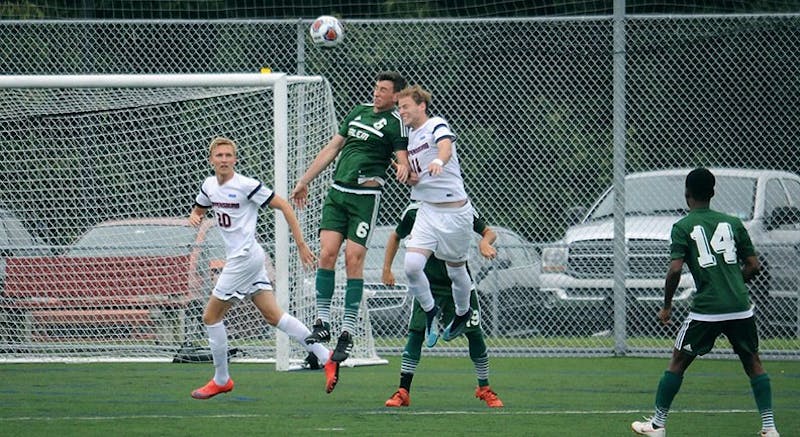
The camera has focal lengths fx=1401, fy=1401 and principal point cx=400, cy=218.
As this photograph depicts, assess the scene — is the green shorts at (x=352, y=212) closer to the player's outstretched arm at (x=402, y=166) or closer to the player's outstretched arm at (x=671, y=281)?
the player's outstretched arm at (x=402, y=166)

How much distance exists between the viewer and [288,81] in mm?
13484

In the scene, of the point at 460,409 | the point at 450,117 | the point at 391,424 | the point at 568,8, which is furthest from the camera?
the point at 568,8

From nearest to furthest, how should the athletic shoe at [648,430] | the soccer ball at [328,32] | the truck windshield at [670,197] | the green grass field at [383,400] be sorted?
the athletic shoe at [648,430] → the green grass field at [383,400] → the soccer ball at [328,32] → the truck windshield at [670,197]

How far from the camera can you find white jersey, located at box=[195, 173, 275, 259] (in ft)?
35.3

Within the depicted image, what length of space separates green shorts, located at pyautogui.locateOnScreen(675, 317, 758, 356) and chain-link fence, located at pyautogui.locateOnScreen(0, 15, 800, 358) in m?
6.22

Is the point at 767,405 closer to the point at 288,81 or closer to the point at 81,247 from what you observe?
the point at 288,81

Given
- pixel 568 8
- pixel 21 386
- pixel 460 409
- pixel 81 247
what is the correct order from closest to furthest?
pixel 460 409 < pixel 21 386 < pixel 81 247 < pixel 568 8

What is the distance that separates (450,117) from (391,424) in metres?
7.77

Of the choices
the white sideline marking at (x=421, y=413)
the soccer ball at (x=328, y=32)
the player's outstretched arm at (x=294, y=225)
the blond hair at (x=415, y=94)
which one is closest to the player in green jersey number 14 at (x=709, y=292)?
the white sideline marking at (x=421, y=413)

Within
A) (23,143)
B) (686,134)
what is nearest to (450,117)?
(686,134)

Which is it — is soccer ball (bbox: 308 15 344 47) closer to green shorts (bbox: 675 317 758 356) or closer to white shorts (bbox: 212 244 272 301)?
white shorts (bbox: 212 244 272 301)

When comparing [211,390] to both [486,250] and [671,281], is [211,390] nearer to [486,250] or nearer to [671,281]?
[486,250]

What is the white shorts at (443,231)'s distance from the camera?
10.9 meters

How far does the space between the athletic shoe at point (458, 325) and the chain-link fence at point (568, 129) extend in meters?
4.46
